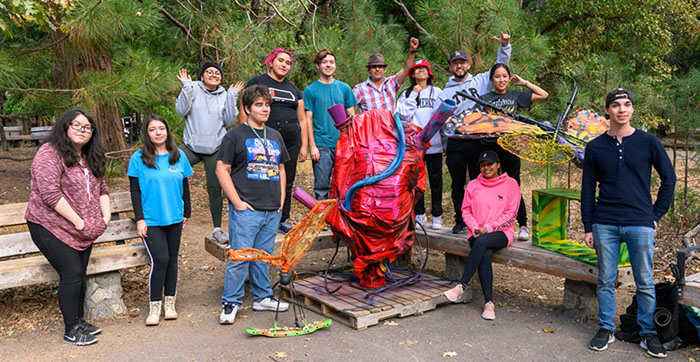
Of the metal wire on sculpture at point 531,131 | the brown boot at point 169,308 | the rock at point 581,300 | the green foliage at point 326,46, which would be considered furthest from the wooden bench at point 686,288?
the brown boot at point 169,308

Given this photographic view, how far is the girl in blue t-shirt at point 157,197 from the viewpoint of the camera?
411 cm

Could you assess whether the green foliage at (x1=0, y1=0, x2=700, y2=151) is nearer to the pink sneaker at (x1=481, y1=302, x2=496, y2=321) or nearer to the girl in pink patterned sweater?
the girl in pink patterned sweater

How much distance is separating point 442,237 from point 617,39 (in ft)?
22.0

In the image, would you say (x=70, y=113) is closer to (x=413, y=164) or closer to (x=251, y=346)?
(x=251, y=346)

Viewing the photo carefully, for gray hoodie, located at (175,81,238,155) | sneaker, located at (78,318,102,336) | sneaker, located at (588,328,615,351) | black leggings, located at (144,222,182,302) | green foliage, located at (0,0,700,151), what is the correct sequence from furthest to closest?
green foliage, located at (0,0,700,151) < gray hoodie, located at (175,81,238,155) < black leggings, located at (144,222,182,302) < sneaker, located at (78,318,102,336) < sneaker, located at (588,328,615,351)

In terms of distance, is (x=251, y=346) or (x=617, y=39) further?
(x=617, y=39)

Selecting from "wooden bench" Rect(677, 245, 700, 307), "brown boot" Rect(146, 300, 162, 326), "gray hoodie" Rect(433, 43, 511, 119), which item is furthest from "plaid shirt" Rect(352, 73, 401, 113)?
"wooden bench" Rect(677, 245, 700, 307)

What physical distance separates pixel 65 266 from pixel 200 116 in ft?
5.11

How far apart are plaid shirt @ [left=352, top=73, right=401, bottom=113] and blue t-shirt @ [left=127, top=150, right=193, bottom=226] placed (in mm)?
1805

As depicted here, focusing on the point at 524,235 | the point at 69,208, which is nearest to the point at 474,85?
the point at 524,235

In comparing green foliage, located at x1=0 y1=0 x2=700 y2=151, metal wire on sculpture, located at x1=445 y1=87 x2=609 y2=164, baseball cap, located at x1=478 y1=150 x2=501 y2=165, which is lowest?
baseball cap, located at x1=478 y1=150 x2=501 y2=165

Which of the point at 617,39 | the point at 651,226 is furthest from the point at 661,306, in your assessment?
the point at 617,39

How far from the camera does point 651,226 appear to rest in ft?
11.8

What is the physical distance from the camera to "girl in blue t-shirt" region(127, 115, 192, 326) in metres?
4.11
